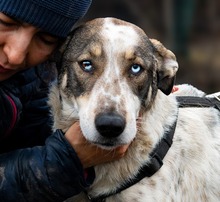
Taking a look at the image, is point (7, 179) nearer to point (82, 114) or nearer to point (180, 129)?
point (82, 114)

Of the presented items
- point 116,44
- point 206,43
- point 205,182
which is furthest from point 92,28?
point 206,43

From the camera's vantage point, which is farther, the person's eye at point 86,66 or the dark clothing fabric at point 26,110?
the dark clothing fabric at point 26,110

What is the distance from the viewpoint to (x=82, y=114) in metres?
3.44

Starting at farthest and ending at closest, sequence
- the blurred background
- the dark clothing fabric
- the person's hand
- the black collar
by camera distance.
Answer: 1. the blurred background
2. the dark clothing fabric
3. the black collar
4. the person's hand

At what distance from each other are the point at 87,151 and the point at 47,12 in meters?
0.76

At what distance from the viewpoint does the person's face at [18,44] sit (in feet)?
11.5

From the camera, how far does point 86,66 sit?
3.61 metres

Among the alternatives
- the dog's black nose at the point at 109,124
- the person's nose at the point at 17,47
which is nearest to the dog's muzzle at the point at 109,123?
the dog's black nose at the point at 109,124

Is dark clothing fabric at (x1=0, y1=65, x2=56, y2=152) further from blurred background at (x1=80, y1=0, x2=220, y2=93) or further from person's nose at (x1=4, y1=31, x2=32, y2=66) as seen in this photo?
blurred background at (x1=80, y1=0, x2=220, y2=93)

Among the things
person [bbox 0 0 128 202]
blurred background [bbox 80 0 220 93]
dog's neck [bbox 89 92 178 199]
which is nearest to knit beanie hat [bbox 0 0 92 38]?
person [bbox 0 0 128 202]

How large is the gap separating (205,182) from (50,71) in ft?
3.68

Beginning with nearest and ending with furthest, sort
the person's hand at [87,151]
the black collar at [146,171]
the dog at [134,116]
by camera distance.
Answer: the dog at [134,116], the person's hand at [87,151], the black collar at [146,171]

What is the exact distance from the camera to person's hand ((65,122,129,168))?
3528 mm

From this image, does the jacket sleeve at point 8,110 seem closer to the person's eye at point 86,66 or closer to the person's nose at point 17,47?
the person's nose at point 17,47
